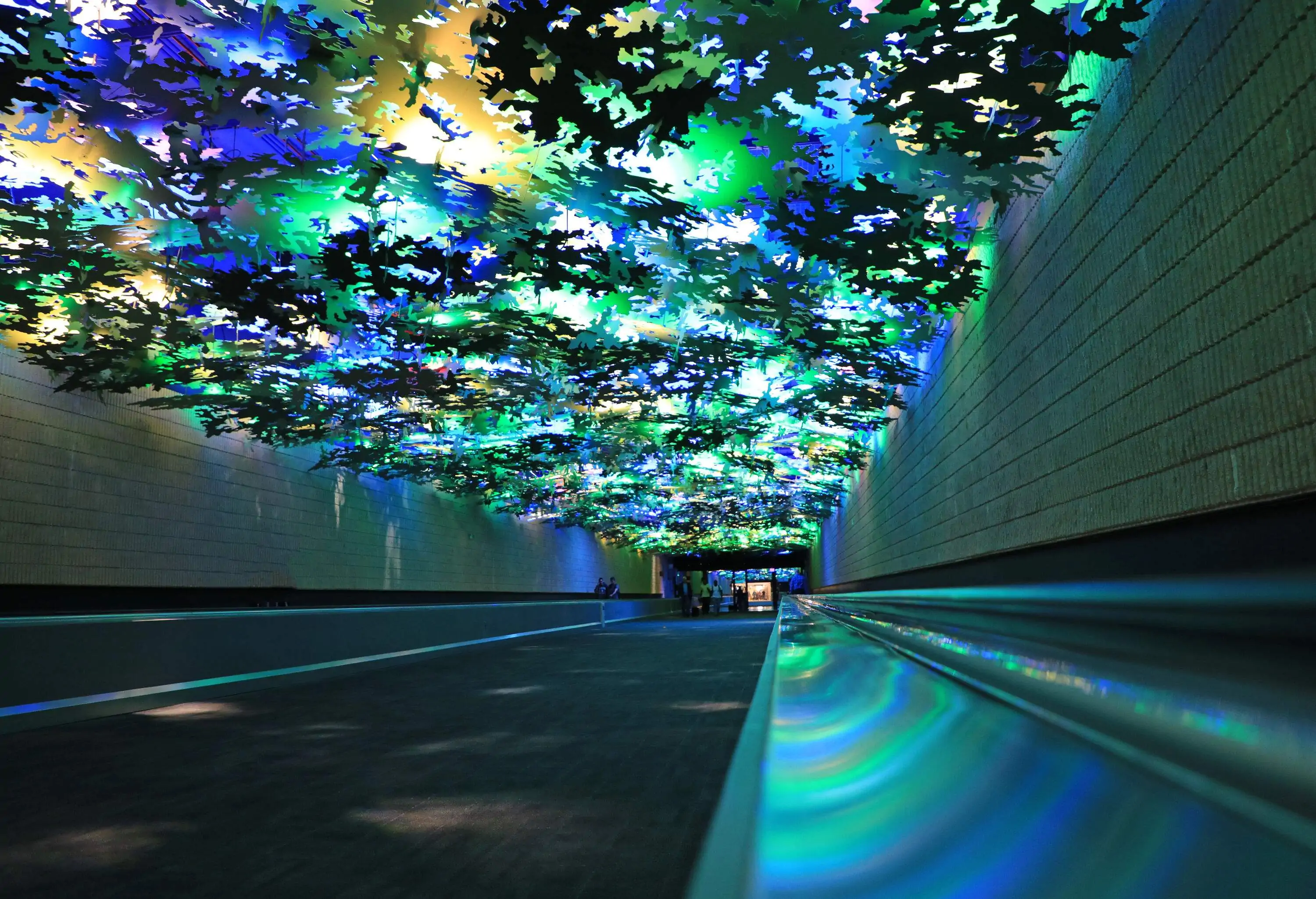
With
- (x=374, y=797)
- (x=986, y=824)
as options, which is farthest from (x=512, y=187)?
(x=986, y=824)

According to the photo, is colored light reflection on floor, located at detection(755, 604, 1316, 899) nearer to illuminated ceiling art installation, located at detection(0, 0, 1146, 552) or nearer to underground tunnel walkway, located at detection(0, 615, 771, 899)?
underground tunnel walkway, located at detection(0, 615, 771, 899)

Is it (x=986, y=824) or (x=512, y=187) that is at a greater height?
(x=512, y=187)

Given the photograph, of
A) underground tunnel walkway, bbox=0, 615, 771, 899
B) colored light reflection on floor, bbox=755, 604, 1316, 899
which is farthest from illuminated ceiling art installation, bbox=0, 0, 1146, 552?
colored light reflection on floor, bbox=755, 604, 1316, 899

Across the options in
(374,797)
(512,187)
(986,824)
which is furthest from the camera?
(512,187)

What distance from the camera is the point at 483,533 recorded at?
29734mm

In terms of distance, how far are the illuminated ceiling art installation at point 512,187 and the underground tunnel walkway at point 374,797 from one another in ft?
12.6

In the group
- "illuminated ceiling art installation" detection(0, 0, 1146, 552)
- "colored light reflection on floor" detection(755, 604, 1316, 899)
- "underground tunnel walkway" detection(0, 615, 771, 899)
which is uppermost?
"illuminated ceiling art installation" detection(0, 0, 1146, 552)

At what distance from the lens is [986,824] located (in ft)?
3.22

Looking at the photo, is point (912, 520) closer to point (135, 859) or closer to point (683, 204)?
point (683, 204)

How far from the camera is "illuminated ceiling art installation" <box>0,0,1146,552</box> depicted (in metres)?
5.17

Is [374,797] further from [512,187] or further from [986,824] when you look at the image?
[512,187]

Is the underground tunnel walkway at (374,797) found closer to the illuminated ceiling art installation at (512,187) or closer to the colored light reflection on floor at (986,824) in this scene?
the colored light reflection on floor at (986,824)

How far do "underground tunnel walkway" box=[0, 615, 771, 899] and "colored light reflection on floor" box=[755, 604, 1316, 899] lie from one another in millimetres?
919

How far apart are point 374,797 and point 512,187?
528 centimetres
